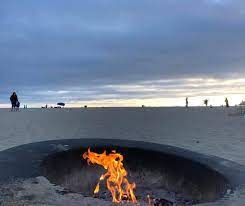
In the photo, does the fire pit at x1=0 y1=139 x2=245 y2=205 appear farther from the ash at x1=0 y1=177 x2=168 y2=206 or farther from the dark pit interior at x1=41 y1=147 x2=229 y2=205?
the ash at x1=0 y1=177 x2=168 y2=206

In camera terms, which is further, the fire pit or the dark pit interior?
the dark pit interior

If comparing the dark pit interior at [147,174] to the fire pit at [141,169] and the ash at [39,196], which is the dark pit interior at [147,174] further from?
the ash at [39,196]

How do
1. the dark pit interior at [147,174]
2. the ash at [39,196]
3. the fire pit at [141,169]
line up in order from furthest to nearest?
the dark pit interior at [147,174] → the fire pit at [141,169] → the ash at [39,196]

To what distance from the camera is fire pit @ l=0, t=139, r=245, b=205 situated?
23.8 ft

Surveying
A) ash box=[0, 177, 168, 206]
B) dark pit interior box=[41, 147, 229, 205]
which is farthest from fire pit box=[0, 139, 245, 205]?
ash box=[0, 177, 168, 206]

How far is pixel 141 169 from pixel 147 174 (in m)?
0.16

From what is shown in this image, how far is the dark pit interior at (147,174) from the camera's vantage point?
24.9ft

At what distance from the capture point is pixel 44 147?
8.52 meters

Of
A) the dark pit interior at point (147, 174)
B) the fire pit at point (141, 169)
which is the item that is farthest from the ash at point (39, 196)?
the dark pit interior at point (147, 174)

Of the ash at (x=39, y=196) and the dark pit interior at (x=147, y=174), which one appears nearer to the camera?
the ash at (x=39, y=196)

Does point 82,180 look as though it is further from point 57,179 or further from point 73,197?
point 73,197

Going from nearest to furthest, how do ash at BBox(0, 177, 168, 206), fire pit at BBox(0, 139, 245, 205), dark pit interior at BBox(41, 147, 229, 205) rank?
ash at BBox(0, 177, 168, 206) → fire pit at BBox(0, 139, 245, 205) → dark pit interior at BBox(41, 147, 229, 205)

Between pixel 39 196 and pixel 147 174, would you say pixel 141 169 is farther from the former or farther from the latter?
pixel 39 196

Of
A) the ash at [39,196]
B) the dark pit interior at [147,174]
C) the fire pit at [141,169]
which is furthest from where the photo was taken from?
the dark pit interior at [147,174]
